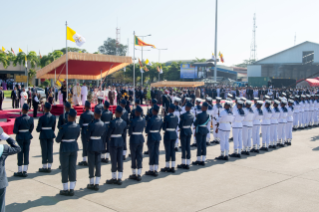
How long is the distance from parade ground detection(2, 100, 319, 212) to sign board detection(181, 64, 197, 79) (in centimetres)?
4604

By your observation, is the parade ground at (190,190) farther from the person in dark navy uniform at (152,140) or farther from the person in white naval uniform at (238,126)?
the person in white naval uniform at (238,126)

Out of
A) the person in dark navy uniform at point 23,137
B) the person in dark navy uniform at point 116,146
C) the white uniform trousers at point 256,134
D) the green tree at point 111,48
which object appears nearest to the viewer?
the person in dark navy uniform at point 116,146

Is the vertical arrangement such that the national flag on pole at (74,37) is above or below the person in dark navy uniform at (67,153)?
above

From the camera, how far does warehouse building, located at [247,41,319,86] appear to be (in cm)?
4919

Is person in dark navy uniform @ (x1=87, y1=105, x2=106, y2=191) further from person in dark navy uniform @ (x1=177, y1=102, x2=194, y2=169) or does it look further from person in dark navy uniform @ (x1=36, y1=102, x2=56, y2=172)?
person in dark navy uniform @ (x1=177, y1=102, x2=194, y2=169)

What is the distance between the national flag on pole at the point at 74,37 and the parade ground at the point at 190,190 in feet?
24.2

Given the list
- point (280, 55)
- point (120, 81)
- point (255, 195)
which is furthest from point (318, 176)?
point (120, 81)

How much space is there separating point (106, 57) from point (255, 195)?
14744 millimetres

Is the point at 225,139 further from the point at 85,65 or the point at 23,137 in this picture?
the point at 85,65

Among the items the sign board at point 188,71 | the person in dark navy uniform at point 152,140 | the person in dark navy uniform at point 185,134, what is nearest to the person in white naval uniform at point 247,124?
the person in dark navy uniform at point 185,134

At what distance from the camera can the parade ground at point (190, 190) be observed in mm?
6117

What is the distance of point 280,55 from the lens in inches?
2028

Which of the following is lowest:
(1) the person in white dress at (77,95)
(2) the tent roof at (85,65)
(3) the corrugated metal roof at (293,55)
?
(1) the person in white dress at (77,95)

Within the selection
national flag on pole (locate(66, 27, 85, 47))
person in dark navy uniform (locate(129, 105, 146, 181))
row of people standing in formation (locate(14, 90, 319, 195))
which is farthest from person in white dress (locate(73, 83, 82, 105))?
person in dark navy uniform (locate(129, 105, 146, 181))
